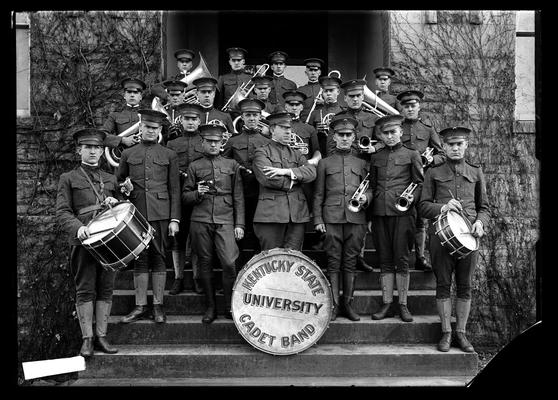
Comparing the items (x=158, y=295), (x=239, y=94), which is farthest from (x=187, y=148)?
(x=158, y=295)

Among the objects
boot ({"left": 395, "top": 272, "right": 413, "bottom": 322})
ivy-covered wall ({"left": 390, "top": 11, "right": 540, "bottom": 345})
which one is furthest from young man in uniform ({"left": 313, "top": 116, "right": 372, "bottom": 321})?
ivy-covered wall ({"left": 390, "top": 11, "right": 540, "bottom": 345})

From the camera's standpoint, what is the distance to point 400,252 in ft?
19.8

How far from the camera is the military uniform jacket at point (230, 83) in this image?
24.9 ft

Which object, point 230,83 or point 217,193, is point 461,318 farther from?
point 230,83

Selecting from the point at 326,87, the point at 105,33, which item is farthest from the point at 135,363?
the point at 105,33

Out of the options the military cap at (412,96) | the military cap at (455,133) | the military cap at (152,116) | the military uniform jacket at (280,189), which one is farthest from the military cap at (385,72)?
the military cap at (152,116)

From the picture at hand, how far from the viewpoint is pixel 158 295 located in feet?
19.4

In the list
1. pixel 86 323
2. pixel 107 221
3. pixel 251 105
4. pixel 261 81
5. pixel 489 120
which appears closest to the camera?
pixel 107 221

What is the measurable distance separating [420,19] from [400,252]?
4193 millimetres

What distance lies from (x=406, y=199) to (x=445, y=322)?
4.29ft

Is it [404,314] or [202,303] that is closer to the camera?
[404,314]

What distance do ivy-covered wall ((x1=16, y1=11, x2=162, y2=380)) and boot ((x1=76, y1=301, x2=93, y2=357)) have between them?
2.54 metres

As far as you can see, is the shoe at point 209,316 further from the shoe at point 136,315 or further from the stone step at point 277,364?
the shoe at point 136,315

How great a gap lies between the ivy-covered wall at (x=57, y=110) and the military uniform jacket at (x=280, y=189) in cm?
324
